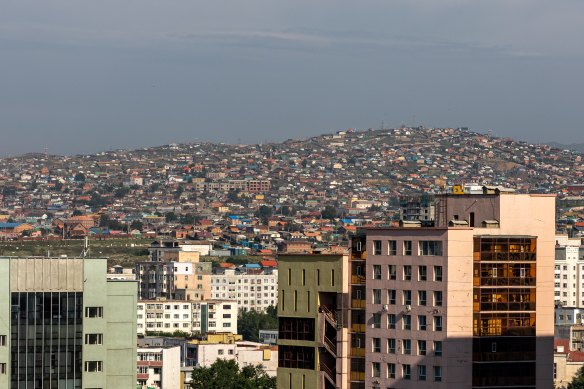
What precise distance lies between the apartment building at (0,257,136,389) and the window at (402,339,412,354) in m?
9.98

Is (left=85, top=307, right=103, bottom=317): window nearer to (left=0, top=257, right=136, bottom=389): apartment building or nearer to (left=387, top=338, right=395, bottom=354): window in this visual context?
(left=0, top=257, right=136, bottom=389): apartment building

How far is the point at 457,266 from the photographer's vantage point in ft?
237

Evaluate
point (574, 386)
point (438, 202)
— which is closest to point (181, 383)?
point (574, 386)

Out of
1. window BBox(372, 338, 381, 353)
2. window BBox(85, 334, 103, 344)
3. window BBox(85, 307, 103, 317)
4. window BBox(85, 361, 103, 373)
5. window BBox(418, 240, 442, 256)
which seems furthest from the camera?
window BBox(372, 338, 381, 353)

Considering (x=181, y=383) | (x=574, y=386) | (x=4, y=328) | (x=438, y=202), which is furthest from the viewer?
(x=181, y=383)

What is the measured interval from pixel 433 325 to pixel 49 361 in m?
14.1

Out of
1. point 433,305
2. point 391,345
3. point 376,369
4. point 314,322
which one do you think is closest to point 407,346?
point 391,345

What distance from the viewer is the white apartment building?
154250 millimetres

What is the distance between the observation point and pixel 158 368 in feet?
512

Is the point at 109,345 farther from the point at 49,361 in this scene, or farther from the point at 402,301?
the point at 402,301

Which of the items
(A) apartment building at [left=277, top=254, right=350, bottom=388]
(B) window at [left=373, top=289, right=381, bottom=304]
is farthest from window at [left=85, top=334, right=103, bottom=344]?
(B) window at [left=373, top=289, right=381, bottom=304]

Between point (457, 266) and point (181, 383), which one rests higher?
point (457, 266)

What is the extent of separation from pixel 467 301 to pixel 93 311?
13749mm

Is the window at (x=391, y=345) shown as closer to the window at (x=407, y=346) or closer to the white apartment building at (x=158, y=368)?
the window at (x=407, y=346)
